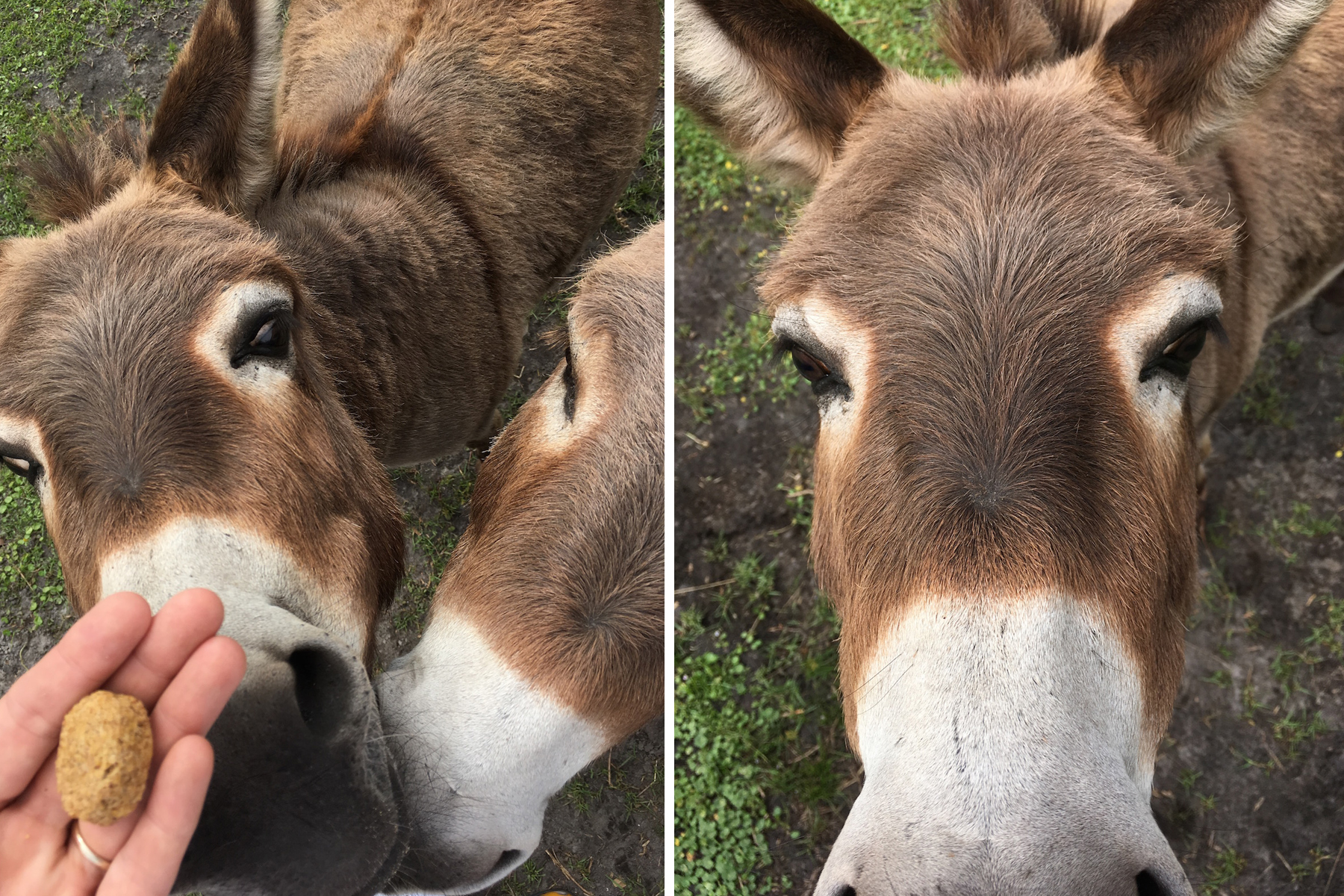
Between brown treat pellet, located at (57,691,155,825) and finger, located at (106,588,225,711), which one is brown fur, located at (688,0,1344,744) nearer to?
finger, located at (106,588,225,711)

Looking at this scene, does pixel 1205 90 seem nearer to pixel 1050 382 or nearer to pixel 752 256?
pixel 1050 382

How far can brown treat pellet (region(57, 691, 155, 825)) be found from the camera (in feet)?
6.72

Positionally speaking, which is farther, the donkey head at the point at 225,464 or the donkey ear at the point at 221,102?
the donkey ear at the point at 221,102

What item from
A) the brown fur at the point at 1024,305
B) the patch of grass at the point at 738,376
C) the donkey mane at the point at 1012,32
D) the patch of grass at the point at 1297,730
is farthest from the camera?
the patch of grass at the point at 738,376

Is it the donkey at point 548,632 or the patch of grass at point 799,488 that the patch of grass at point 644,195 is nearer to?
the patch of grass at point 799,488

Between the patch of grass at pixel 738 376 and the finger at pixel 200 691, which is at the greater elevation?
the finger at pixel 200 691

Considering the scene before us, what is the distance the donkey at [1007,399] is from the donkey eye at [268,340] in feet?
4.47

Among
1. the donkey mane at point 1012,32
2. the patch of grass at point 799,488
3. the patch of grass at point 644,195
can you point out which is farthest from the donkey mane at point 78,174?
the patch of grass at point 799,488

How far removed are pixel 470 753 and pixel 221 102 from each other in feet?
6.97

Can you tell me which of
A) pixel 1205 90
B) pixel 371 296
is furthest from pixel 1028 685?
pixel 371 296

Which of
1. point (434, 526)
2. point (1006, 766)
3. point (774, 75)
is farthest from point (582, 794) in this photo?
point (774, 75)

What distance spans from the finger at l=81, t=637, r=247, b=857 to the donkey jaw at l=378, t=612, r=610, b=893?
0.52 meters

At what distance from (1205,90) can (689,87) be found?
4.69 ft

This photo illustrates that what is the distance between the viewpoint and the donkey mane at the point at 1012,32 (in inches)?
107
